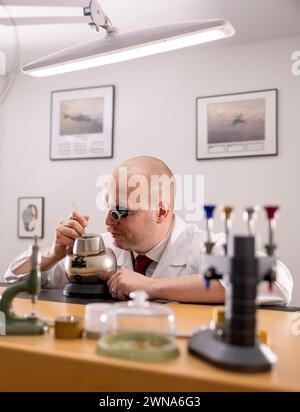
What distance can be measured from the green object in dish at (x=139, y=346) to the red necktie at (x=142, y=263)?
104 centimetres

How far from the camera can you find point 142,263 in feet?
6.06

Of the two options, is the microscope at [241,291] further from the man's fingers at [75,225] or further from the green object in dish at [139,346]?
the man's fingers at [75,225]

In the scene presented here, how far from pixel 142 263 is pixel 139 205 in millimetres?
245

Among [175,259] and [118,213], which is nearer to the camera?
[118,213]

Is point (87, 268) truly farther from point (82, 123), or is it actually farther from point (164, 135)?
point (82, 123)

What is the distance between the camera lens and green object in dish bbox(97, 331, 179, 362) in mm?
708

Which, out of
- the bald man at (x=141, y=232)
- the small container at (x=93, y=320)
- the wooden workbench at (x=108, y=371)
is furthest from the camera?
the bald man at (x=141, y=232)

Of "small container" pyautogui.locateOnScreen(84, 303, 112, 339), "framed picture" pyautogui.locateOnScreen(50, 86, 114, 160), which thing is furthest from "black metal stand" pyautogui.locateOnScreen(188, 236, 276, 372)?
"framed picture" pyautogui.locateOnScreen(50, 86, 114, 160)

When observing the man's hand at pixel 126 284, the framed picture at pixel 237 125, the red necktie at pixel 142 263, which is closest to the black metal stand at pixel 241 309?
the man's hand at pixel 126 284

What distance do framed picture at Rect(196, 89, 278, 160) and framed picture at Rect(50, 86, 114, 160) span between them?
0.76 meters

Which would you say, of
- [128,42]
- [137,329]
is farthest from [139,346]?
[128,42]

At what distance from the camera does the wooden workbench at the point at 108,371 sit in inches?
25.2

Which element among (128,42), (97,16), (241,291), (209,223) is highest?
(97,16)

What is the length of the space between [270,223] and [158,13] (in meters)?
2.49
